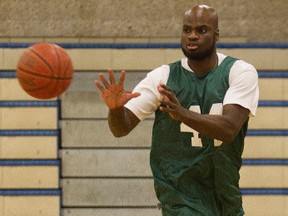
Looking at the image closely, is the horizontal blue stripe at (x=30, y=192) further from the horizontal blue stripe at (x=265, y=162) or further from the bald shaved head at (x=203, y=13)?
the bald shaved head at (x=203, y=13)

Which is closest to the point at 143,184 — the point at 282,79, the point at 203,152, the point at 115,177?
the point at 115,177

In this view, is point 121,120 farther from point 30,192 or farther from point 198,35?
point 30,192

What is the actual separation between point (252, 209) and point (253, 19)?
5.54 ft

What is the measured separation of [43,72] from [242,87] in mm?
1096

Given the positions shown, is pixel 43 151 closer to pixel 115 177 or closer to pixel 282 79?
pixel 115 177

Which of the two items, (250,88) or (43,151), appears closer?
(250,88)

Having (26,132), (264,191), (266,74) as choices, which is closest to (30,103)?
(26,132)

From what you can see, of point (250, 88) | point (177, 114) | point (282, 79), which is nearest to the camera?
point (177, 114)

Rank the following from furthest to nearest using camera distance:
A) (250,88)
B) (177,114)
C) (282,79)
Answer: (282,79)
(250,88)
(177,114)

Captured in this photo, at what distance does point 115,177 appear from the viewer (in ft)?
19.7

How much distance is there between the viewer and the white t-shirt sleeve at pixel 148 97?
11.3ft

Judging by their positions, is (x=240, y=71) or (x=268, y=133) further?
(x=268, y=133)

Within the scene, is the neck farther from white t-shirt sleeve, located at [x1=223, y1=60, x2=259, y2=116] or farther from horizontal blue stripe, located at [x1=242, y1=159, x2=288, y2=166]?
horizontal blue stripe, located at [x1=242, y1=159, x2=288, y2=166]

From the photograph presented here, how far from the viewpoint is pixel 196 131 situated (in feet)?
10.9
